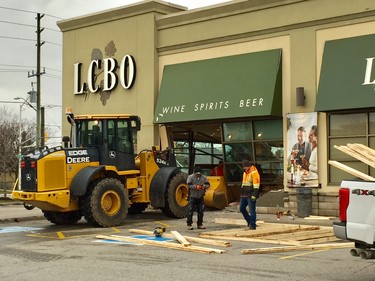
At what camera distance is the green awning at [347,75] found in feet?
59.9

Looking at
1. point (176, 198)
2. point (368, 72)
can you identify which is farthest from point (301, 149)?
point (176, 198)

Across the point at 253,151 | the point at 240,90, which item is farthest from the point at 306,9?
the point at 253,151

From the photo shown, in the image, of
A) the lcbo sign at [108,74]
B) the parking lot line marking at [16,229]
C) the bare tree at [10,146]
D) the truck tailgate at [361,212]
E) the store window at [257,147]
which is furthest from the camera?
the bare tree at [10,146]

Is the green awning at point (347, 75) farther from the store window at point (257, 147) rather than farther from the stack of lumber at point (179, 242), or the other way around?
the stack of lumber at point (179, 242)

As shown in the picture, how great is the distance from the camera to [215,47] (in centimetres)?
2275

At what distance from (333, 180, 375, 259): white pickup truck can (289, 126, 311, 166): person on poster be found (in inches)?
471

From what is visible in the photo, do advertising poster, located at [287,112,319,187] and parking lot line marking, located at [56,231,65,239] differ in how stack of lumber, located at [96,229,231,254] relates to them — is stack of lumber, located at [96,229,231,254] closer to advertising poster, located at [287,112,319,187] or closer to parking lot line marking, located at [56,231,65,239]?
parking lot line marking, located at [56,231,65,239]

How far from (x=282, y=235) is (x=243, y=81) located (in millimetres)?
8383

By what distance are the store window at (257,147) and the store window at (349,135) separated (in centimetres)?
227

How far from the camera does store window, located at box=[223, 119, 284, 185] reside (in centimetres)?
2162

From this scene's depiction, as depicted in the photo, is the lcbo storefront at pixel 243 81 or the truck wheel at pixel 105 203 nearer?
the truck wheel at pixel 105 203

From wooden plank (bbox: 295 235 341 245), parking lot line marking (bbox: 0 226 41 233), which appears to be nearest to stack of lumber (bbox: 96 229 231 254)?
wooden plank (bbox: 295 235 341 245)

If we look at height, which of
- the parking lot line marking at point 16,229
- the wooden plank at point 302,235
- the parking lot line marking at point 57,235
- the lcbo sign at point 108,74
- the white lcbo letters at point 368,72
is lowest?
the parking lot line marking at point 16,229

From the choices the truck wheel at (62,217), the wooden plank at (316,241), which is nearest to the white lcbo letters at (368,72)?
the wooden plank at (316,241)
